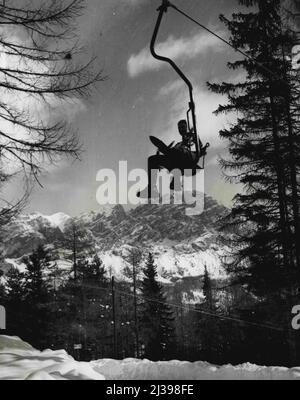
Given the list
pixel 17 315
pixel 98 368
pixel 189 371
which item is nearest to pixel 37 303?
pixel 17 315

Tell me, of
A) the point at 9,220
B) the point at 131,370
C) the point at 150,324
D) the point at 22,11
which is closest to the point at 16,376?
the point at 9,220

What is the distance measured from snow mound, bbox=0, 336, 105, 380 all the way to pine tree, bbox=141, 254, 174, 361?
29312 millimetres

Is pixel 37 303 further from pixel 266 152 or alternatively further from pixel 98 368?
pixel 266 152

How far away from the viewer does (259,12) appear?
14391 mm

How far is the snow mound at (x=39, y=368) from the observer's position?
17.0 feet

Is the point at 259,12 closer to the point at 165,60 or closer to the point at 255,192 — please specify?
the point at 255,192

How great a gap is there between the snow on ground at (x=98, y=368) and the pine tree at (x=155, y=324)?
900 inches

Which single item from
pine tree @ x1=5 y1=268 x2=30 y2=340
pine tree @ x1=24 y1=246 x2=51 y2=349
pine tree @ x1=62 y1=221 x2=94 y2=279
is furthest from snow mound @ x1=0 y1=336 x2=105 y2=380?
pine tree @ x1=62 y1=221 x2=94 y2=279

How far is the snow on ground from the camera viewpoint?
17.8 feet

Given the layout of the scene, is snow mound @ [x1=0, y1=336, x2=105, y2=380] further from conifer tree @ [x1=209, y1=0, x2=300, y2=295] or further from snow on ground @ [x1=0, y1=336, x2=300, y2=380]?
conifer tree @ [x1=209, y1=0, x2=300, y2=295]

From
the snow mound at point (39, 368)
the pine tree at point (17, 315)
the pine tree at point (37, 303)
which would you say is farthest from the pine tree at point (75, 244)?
the snow mound at point (39, 368)

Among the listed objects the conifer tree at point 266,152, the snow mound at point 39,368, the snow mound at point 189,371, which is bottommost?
the snow mound at point 189,371

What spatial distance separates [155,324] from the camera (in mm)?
40219

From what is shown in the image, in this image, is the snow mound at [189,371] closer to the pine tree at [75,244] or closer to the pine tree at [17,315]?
the pine tree at [17,315]
